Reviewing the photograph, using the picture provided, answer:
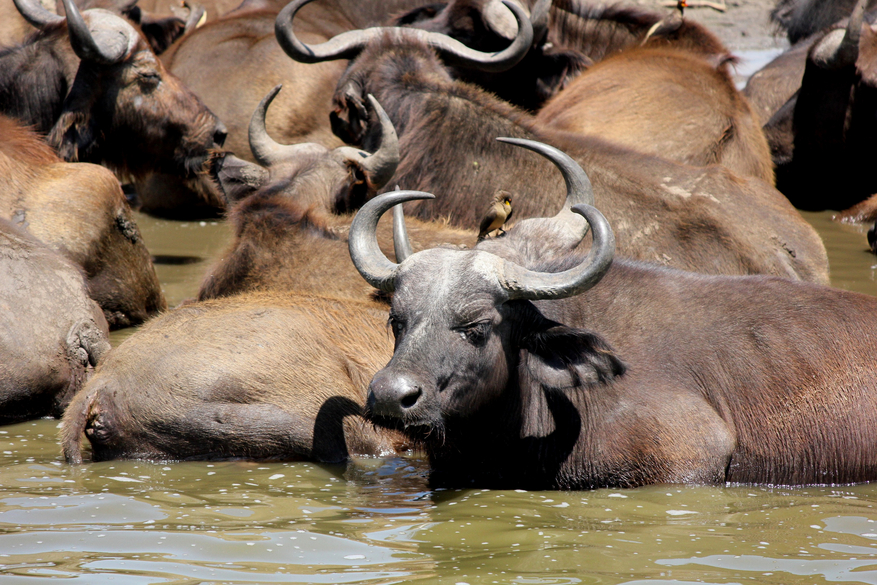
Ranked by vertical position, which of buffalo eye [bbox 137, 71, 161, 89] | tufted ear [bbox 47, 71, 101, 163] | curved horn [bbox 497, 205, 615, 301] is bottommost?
curved horn [bbox 497, 205, 615, 301]

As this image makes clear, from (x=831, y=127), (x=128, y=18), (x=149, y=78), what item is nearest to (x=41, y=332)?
(x=149, y=78)

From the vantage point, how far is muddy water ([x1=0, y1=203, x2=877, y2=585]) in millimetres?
3594

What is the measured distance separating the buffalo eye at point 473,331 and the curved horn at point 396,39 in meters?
4.86

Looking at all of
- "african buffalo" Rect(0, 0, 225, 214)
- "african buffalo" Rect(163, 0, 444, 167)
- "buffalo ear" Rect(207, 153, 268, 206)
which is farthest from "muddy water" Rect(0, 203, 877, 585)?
"african buffalo" Rect(163, 0, 444, 167)

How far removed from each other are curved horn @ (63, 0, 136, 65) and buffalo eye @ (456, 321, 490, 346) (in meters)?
5.57

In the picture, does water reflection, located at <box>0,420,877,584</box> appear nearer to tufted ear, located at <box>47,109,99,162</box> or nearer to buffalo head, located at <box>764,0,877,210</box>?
tufted ear, located at <box>47,109,99,162</box>

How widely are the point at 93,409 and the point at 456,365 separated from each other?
1872 millimetres

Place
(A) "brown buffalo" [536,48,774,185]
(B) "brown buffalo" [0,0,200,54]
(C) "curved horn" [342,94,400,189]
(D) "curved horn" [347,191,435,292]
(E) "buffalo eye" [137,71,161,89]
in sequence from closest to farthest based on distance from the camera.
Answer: (D) "curved horn" [347,191,435,292]
(C) "curved horn" [342,94,400,189]
(A) "brown buffalo" [536,48,774,185]
(E) "buffalo eye" [137,71,161,89]
(B) "brown buffalo" [0,0,200,54]

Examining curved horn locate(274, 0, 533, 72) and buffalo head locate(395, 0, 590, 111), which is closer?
curved horn locate(274, 0, 533, 72)

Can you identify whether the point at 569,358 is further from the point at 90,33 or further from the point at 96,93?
→ the point at 96,93

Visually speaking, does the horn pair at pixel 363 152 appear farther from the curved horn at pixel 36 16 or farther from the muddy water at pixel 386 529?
the muddy water at pixel 386 529

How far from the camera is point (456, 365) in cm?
439

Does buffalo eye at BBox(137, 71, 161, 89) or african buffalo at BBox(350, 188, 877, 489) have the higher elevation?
buffalo eye at BBox(137, 71, 161, 89)

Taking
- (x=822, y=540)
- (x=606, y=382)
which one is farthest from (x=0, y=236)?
(x=822, y=540)
